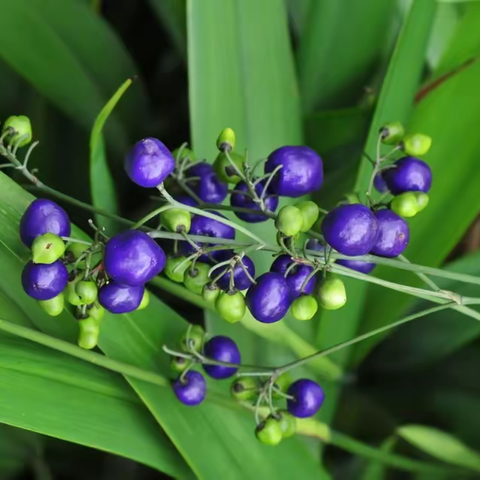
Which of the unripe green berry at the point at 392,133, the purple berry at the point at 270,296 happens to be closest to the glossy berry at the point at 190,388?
the purple berry at the point at 270,296

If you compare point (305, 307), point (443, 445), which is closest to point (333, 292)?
point (305, 307)

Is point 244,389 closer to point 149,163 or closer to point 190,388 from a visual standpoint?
point 190,388

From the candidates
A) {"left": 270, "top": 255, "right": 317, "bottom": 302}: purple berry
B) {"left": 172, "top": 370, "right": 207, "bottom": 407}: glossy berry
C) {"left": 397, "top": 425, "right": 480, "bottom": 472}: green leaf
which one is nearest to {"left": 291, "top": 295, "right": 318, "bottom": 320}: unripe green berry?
{"left": 270, "top": 255, "right": 317, "bottom": 302}: purple berry

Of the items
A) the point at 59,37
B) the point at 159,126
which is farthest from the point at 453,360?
the point at 59,37

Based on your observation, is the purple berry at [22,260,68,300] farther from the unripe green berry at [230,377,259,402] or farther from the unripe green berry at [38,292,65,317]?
the unripe green berry at [230,377,259,402]

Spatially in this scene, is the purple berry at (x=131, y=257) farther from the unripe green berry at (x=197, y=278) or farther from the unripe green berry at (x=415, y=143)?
the unripe green berry at (x=415, y=143)
